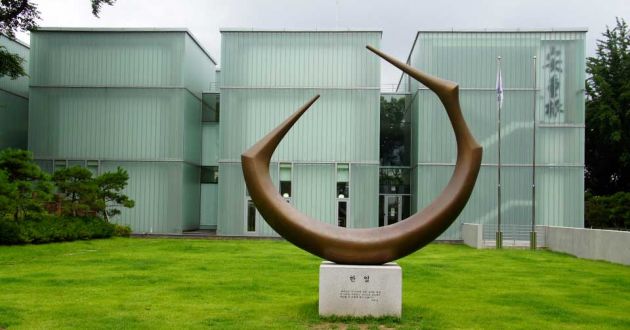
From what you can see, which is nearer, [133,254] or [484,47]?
[133,254]

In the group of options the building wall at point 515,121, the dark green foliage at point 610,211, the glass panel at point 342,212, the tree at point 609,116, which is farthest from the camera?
the tree at point 609,116

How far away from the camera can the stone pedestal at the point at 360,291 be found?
31.1ft

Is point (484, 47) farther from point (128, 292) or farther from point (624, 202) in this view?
point (128, 292)

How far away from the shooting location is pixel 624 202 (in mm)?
38406

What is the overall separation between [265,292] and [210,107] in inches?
1057

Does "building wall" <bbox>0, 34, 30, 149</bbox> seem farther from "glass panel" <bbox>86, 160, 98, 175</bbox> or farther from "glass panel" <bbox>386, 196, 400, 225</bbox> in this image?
"glass panel" <bbox>386, 196, 400, 225</bbox>

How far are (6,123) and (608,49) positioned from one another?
40.6 m

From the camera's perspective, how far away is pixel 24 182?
2273cm

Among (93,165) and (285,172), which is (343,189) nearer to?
(285,172)

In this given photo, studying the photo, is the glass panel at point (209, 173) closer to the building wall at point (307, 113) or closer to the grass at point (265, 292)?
the building wall at point (307, 113)

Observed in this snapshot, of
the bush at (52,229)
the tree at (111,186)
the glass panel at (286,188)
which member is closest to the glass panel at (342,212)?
the glass panel at (286,188)

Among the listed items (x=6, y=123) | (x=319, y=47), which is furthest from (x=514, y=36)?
(x=6, y=123)

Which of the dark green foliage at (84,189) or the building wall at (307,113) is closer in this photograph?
the dark green foliage at (84,189)

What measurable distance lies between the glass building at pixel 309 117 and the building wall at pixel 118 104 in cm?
5
